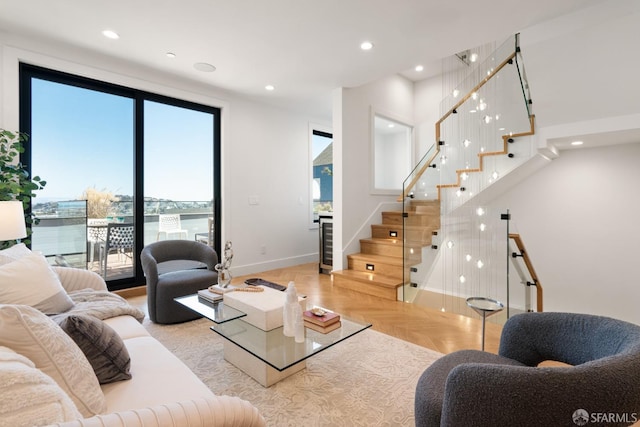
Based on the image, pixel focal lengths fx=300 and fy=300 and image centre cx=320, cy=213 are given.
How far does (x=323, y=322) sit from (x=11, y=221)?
2.57 metres

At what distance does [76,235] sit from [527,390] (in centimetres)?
446

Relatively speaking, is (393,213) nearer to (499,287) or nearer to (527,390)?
(499,287)

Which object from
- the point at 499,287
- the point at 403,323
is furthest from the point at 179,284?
the point at 499,287

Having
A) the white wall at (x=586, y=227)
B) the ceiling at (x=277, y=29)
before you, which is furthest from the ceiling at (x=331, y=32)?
the white wall at (x=586, y=227)

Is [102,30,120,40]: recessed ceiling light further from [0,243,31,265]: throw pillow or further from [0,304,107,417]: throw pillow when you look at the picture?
[0,304,107,417]: throw pillow

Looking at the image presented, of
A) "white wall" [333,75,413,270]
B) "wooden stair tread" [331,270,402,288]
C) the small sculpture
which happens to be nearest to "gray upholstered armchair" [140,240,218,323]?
the small sculpture

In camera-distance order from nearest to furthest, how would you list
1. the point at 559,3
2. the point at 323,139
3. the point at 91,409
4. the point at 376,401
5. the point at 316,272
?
the point at 91,409 → the point at 376,401 → the point at 559,3 → the point at 316,272 → the point at 323,139

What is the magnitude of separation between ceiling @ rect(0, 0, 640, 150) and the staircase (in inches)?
65.2

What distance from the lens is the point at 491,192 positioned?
4141mm

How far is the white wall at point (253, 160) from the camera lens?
3.60 meters

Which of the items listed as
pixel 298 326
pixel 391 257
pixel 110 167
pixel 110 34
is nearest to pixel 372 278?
pixel 391 257

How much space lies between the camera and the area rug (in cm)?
170

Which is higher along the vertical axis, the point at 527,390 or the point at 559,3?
the point at 559,3

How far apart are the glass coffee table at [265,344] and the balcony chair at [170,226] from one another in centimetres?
228
